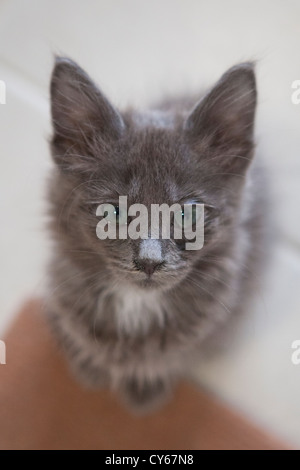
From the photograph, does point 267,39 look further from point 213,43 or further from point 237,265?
point 237,265

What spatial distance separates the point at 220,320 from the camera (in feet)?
4.33

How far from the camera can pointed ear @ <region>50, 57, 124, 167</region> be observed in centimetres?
106

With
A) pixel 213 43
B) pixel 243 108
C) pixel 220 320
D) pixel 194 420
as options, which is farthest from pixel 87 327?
pixel 213 43

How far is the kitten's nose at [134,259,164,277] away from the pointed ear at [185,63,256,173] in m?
0.25
